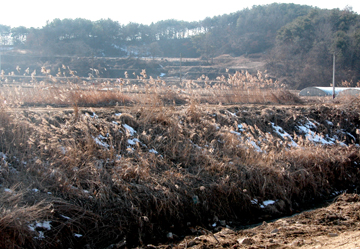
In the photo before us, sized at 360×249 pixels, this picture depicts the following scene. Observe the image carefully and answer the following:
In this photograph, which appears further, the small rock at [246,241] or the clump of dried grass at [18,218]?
the small rock at [246,241]

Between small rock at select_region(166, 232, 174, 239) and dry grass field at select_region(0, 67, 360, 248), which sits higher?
dry grass field at select_region(0, 67, 360, 248)

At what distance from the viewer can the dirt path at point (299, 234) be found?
12.1ft

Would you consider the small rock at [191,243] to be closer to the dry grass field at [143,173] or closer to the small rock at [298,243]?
the dry grass field at [143,173]

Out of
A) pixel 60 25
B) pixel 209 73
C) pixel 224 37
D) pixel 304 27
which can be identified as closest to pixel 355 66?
pixel 304 27

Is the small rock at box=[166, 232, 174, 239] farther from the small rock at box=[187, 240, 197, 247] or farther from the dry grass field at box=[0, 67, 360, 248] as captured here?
the small rock at box=[187, 240, 197, 247]

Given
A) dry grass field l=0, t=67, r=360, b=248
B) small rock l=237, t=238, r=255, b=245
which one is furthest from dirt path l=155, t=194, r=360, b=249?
dry grass field l=0, t=67, r=360, b=248

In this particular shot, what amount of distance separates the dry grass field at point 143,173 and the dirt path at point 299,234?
0.43 metres

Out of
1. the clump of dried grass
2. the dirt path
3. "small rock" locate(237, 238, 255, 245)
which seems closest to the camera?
the clump of dried grass

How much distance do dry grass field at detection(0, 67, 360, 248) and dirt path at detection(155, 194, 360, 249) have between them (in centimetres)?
43

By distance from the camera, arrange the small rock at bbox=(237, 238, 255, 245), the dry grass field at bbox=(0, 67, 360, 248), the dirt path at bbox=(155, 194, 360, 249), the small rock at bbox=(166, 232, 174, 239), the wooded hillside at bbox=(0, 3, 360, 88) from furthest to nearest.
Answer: the wooded hillside at bbox=(0, 3, 360, 88), the small rock at bbox=(166, 232, 174, 239), the dry grass field at bbox=(0, 67, 360, 248), the small rock at bbox=(237, 238, 255, 245), the dirt path at bbox=(155, 194, 360, 249)

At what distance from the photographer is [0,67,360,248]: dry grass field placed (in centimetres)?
418

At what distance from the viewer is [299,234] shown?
13.7 ft

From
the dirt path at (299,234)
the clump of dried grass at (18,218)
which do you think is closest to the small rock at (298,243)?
the dirt path at (299,234)

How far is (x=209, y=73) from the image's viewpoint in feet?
140
